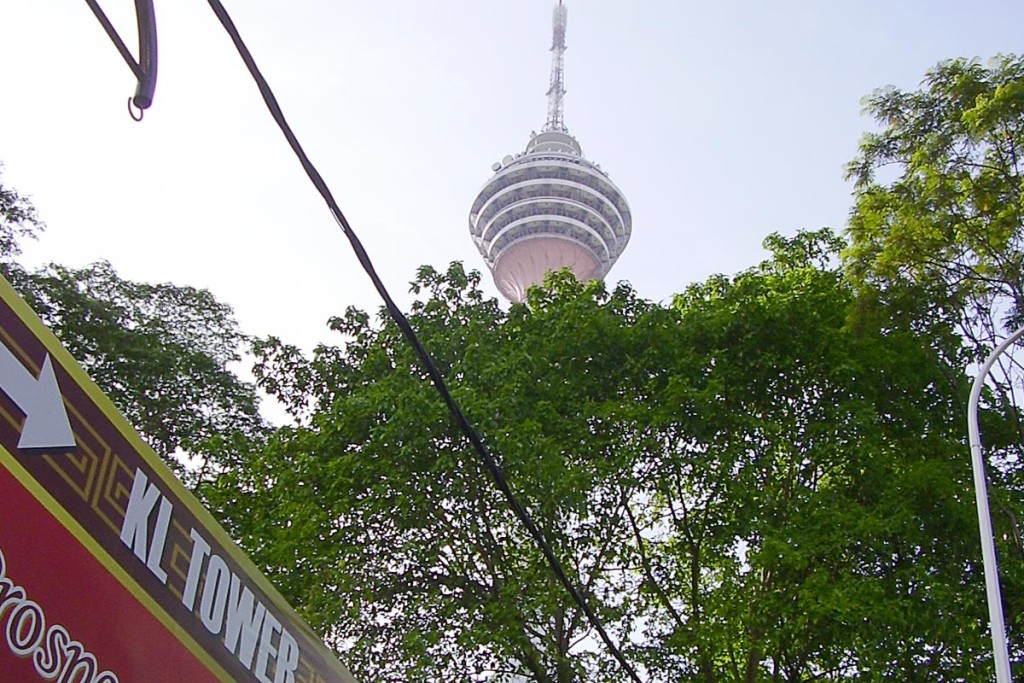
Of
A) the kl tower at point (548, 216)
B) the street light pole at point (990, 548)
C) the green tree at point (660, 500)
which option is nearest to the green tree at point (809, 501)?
the green tree at point (660, 500)

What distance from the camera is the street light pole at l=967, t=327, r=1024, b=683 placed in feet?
31.4

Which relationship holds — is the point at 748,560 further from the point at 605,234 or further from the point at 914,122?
the point at 605,234

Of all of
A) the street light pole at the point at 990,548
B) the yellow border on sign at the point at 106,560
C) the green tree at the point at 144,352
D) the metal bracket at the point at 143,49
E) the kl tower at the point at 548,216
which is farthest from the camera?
the kl tower at the point at 548,216

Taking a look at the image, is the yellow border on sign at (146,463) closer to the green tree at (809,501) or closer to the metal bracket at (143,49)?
the metal bracket at (143,49)

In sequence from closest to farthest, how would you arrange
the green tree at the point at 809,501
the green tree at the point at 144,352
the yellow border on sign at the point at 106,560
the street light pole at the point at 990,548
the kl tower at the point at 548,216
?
the yellow border on sign at the point at 106,560
the street light pole at the point at 990,548
the green tree at the point at 809,501
the green tree at the point at 144,352
the kl tower at the point at 548,216

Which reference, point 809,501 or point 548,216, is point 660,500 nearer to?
point 809,501

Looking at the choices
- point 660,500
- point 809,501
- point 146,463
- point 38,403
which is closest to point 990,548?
point 809,501

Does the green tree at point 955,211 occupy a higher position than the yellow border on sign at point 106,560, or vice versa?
the green tree at point 955,211

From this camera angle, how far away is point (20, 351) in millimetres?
4938

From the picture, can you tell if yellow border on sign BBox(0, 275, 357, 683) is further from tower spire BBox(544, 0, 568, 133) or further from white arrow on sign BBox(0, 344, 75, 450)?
tower spire BBox(544, 0, 568, 133)

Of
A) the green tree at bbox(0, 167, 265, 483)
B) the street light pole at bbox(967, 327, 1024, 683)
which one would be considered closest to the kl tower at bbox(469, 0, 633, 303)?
the green tree at bbox(0, 167, 265, 483)

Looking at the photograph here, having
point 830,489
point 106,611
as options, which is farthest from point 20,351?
point 830,489

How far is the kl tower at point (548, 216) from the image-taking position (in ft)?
180

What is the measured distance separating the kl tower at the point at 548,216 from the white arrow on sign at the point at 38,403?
48.5 meters
